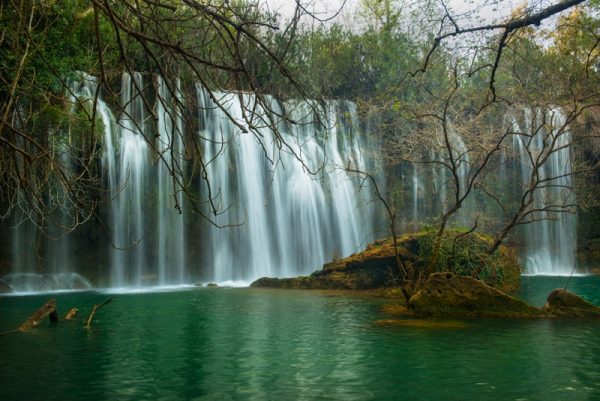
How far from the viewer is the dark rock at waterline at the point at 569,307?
1023 centimetres

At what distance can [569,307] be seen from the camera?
10352 millimetres

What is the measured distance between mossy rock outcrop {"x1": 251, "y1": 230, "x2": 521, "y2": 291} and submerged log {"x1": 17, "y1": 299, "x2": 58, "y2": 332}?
705 cm

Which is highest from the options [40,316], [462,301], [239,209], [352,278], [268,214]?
[239,209]

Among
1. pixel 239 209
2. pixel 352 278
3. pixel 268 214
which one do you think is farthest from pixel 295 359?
pixel 268 214

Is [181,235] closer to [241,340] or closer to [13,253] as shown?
[13,253]

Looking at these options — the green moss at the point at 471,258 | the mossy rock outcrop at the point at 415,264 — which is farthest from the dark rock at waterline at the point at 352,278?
the green moss at the point at 471,258

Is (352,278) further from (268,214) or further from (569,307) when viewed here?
(268,214)

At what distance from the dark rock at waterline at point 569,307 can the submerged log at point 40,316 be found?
322 inches

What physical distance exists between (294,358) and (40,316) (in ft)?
14.7

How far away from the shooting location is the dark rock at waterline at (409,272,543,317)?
10.5m

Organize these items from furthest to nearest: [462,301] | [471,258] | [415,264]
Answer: [415,264] → [471,258] → [462,301]

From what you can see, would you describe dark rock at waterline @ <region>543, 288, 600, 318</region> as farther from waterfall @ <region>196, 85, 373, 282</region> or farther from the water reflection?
waterfall @ <region>196, 85, 373, 282</region>

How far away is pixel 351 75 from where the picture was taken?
1254 inches

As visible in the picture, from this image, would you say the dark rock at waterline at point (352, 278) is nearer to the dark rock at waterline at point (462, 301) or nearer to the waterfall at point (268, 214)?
the dark rock at waterline at point (462, 301)
